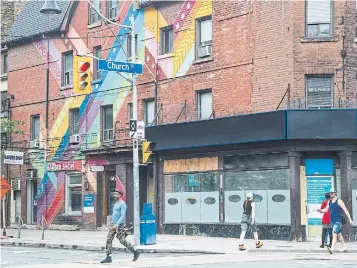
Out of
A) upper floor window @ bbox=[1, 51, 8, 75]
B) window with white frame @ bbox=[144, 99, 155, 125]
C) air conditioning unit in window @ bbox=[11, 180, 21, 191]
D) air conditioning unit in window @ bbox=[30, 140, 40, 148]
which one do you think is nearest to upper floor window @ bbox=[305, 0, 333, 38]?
window with white frame @ bbox=[144, 99, 155, 125]

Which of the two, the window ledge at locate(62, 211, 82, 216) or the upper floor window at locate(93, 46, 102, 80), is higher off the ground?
the upper floor window at locate(93, 46, 102, 80)

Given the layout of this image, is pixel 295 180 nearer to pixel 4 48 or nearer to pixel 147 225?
pixel 147 225

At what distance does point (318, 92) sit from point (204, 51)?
5.70 metres

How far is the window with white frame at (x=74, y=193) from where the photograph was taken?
1495 inches

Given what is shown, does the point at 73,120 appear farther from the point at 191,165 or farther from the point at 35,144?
the point at 191,165

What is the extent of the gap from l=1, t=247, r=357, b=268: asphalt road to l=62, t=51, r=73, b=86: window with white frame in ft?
53.0

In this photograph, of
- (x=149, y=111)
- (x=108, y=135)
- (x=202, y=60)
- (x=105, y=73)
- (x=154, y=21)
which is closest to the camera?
(x=202, y=60)

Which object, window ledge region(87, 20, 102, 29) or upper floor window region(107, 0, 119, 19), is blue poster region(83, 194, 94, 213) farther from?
upper floor window region(107, 0, 119, 19)

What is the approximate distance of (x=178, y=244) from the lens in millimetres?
26328

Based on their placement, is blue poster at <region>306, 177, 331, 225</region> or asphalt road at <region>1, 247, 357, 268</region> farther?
blue poster at <region>306, 177, 331, 225</region>

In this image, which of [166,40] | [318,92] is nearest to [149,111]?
[166,40]

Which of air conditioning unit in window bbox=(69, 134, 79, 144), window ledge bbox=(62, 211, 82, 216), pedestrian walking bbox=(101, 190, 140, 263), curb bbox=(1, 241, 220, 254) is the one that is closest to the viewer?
pedestrian walking bbox=(101, 190, 140, 263)

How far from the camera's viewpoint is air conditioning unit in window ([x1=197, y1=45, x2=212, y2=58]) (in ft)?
103

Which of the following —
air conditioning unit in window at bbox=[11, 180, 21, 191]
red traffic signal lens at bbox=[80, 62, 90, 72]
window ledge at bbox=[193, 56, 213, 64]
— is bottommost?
air conditioning unit in window at bbox=[11, 180, 21, 191]
